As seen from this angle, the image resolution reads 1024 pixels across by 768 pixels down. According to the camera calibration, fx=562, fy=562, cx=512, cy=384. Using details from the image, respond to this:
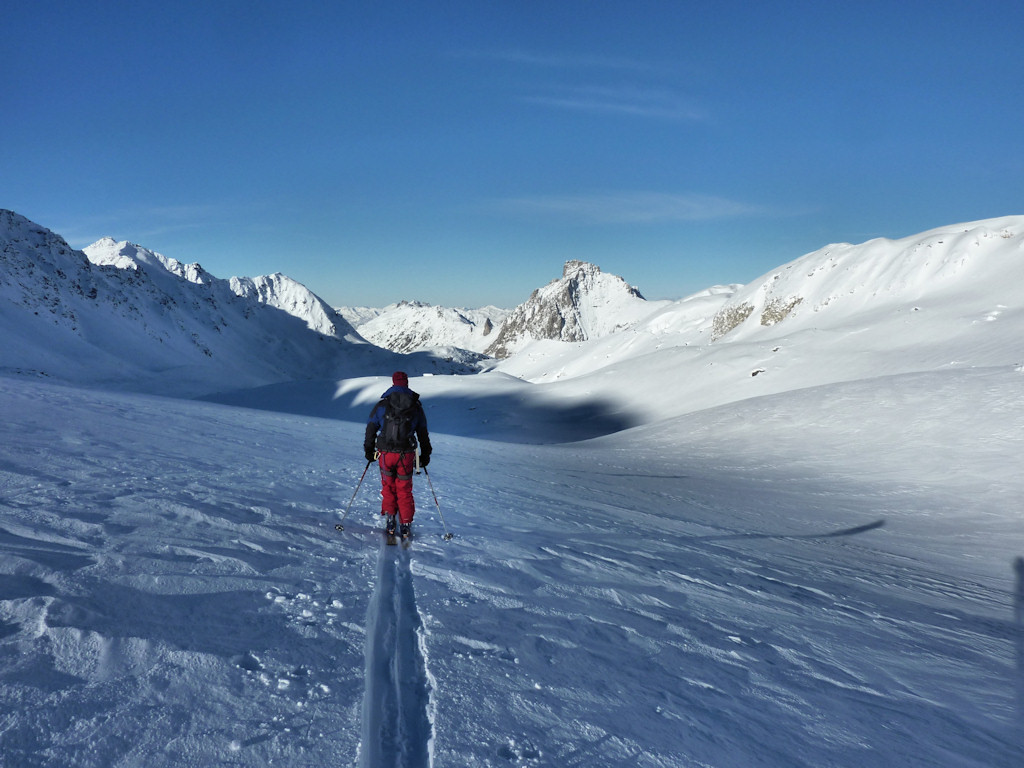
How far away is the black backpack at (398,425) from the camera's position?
24.9 feet

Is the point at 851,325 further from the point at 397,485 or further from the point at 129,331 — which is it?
the point at 129,331

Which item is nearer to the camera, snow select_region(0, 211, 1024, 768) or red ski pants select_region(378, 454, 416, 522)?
snow select_region(0, 211, 1024, 768)

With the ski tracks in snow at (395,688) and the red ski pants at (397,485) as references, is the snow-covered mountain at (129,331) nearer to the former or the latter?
the red ski pants at (397,485)

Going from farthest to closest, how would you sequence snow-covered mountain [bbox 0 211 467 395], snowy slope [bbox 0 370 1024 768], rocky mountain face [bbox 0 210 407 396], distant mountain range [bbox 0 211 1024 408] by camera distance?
snow-covered mountain [bbox 0 211 467 395] < rocky mountain face [bbox 0 210 407 396] < distant mountain range [bbox 0 211 1024 408] < snowy slope [bbox 0 370 1024 768]

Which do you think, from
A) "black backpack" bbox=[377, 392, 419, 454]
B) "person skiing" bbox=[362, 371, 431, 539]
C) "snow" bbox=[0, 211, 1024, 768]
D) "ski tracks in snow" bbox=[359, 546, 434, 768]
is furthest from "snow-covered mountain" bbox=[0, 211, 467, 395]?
"ski tracks in snow" bbox=[359, 546, 434, 768]

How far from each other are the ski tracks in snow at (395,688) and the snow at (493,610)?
2 cm

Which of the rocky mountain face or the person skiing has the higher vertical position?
the rocky mountain face

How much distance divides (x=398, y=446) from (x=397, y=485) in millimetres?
529

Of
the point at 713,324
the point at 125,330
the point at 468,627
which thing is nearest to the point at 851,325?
the point at 713,324

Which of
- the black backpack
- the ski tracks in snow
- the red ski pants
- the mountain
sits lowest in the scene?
the ski tracks in snow

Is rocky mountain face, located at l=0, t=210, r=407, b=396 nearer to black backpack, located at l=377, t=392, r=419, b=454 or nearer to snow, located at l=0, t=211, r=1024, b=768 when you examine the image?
snow, located at l=0, t=211, r=1024, b=768

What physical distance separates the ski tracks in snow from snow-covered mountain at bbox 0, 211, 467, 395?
62002mm

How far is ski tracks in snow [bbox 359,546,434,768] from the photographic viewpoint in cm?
307

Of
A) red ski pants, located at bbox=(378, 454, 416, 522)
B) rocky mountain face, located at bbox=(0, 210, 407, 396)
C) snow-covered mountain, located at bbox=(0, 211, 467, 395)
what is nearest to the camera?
red ski pants, located at bbox=(378, 454, 416, 522)
